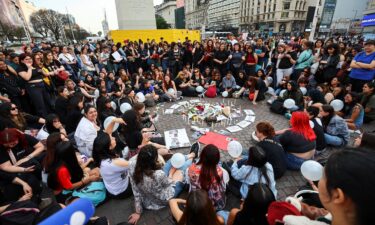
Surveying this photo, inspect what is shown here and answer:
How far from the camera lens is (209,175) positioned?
287 centimetres

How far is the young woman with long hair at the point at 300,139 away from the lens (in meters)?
3.84

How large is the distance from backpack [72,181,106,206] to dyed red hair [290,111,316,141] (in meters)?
3.94

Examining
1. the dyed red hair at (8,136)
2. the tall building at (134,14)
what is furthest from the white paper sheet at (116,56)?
the tall building at (134,14)

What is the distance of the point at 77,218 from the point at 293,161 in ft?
13.5

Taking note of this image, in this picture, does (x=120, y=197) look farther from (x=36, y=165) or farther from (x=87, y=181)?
(x=36, y=165)

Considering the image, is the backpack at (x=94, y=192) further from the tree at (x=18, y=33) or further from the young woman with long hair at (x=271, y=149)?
the tree at (x=18, y=33)

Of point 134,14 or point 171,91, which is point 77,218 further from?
point 134,14

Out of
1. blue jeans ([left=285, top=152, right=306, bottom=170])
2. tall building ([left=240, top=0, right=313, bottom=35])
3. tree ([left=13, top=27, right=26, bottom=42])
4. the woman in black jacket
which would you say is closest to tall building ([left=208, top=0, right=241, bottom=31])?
tall building ([left=240, top=0, right=313, bottom=35])

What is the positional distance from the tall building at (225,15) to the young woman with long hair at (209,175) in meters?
89.9

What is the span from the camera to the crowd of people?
1.83 meters

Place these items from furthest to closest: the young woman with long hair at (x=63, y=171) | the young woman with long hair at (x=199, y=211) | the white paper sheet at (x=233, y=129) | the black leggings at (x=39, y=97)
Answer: the black leggings at (x=39, y=97), the white paper sheet at (x=233, y=129), the young woman with long hair at (x=63, y=171), the young woman with long hair at (x=199, y=211)

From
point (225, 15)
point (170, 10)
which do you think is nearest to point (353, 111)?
point (225, 15)

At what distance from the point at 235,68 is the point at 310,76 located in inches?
135

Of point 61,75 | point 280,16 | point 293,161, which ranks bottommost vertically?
point 293,161
